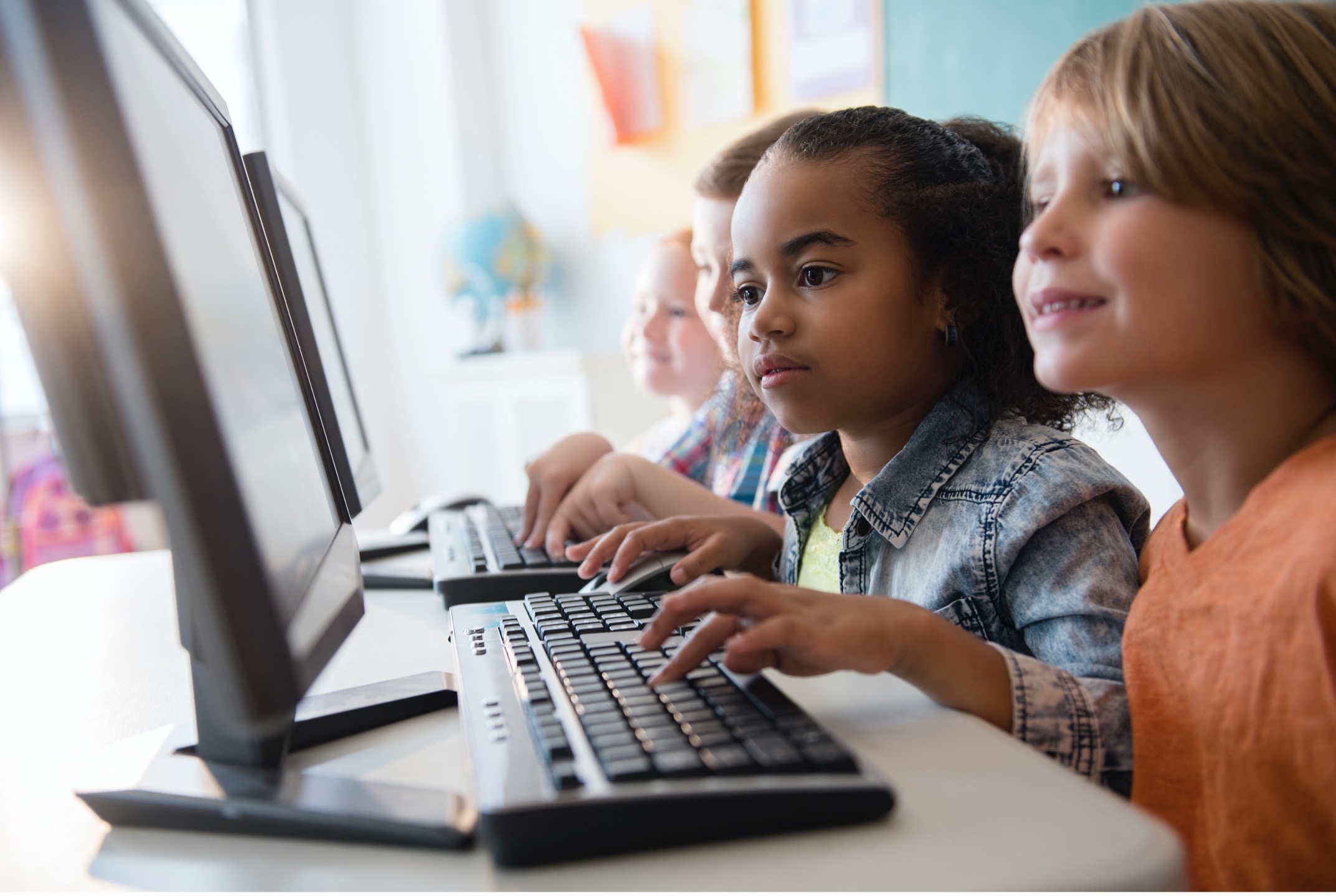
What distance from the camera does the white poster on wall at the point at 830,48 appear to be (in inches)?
76.4

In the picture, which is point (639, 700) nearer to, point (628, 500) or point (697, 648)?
point (697, 648)

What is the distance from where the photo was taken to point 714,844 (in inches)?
15.2

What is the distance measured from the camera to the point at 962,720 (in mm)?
512

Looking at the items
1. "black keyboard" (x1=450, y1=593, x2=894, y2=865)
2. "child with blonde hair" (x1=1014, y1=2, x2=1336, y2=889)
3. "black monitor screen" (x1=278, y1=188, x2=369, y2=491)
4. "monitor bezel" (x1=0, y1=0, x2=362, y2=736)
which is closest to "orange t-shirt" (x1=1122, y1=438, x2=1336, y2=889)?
"child with blonde hair" (x1=1014, y1=2, x2=1336, y2=889)

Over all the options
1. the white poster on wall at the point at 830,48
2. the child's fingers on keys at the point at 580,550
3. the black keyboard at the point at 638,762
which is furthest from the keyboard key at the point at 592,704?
the white poster on wall at the point at 830,48

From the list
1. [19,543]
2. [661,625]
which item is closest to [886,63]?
[661,625]

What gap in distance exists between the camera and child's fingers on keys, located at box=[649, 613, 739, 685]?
1.69 ft

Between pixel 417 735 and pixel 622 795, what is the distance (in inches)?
8.7

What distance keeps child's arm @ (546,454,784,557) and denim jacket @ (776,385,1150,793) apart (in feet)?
0.88

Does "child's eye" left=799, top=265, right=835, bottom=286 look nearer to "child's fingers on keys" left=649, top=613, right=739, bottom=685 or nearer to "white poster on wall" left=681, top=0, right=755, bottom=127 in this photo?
"child's fingers on keys" left=649, top=613, right=739, bottom=685

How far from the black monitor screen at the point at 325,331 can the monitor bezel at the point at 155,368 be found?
1.94 ft

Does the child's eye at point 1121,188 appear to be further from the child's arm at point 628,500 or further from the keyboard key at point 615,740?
the child's arm at point 628,500

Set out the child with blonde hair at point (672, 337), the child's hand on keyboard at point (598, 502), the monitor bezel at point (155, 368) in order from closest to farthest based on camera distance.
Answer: the monitor bezel at point (155, 368), the child's hand on keyboard at point (598, 502), the child with blonde hair at point (672, 337)

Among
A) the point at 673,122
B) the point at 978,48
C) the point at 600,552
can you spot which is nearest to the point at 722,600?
the point at 600,552
